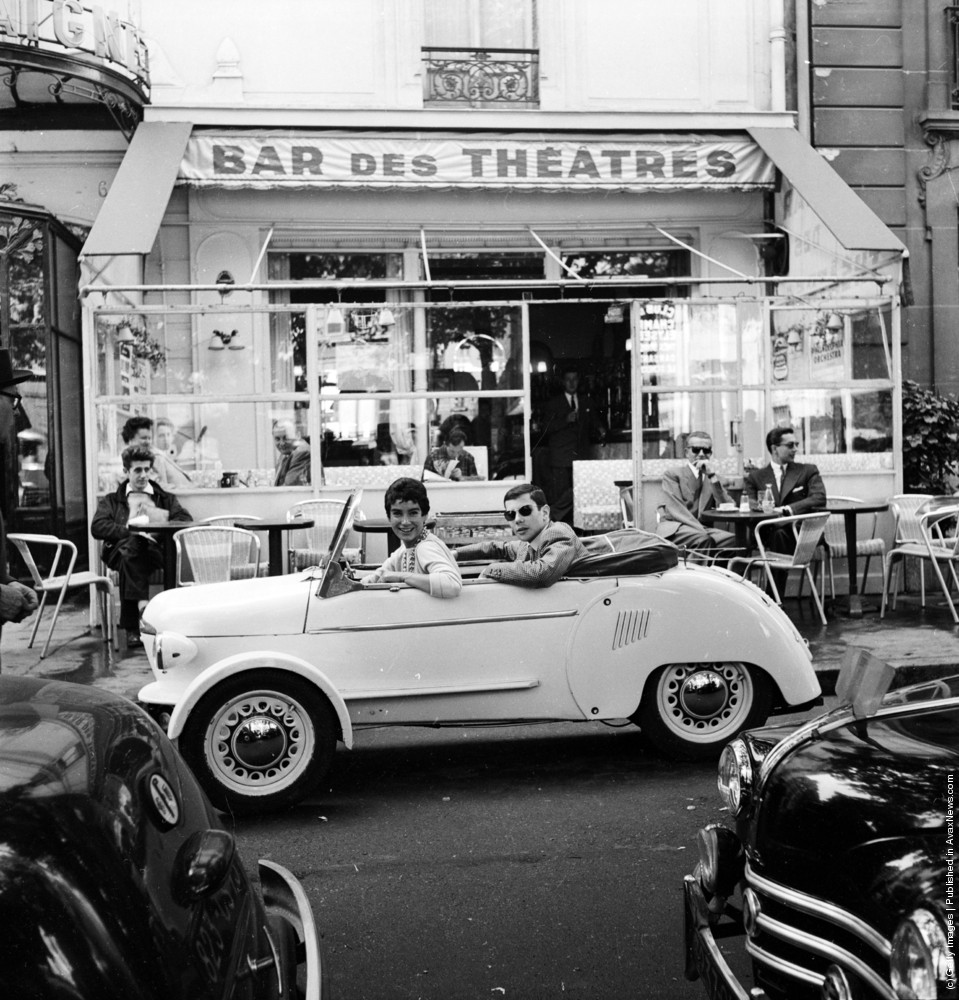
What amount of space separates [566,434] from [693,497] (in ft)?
10.9

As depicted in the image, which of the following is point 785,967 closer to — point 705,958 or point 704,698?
point 705,958

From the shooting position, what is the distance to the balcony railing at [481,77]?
45.2 feet

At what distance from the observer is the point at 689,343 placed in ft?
39.9

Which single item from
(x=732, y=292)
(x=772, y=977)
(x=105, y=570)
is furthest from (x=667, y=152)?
(x=772, y=977)

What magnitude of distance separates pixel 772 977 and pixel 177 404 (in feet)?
31.2

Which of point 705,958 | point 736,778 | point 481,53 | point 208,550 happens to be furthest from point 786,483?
point 705,958

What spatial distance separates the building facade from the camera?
11.6 metres

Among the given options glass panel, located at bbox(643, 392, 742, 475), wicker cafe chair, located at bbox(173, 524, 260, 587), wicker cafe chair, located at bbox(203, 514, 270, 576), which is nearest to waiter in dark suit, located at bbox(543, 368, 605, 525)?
glass panel, located at bbox(643, 392, 742, 475)

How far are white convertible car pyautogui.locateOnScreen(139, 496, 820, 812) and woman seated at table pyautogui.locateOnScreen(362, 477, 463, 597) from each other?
0.08 metres

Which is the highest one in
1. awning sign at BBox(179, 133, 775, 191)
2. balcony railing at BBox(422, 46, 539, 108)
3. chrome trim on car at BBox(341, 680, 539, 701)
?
balcony railing at BBox(422, 46, 539, 108)

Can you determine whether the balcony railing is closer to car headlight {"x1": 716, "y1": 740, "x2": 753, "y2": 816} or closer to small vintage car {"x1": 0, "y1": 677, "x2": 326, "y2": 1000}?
car headlight {"x1": 716, "y1": 740, "x2": 753, "y2": 816}

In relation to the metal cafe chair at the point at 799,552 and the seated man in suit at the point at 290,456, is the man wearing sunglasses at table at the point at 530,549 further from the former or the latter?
the seated man in suit at the point at 290,456

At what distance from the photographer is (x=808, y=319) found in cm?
1202

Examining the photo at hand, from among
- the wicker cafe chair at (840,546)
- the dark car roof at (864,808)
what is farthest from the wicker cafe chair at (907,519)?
the dark car roof at (864,808)
